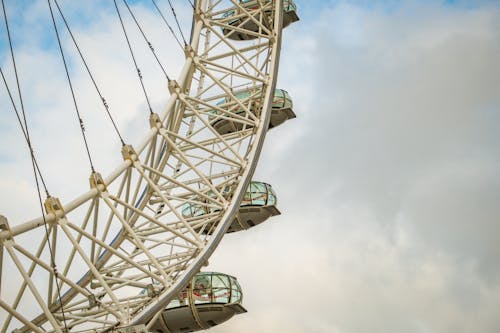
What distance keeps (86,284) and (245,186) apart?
5550 millimetres

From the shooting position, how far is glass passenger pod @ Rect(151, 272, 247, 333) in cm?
2378

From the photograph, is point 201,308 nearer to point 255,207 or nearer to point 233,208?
point 233,208

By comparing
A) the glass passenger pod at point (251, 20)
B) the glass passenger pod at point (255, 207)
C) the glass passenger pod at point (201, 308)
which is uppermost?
the glass passenger pod at point (251, 20)

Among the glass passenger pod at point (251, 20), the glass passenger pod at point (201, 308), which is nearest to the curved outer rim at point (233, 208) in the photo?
the glass passenger pod at point (251, 20)

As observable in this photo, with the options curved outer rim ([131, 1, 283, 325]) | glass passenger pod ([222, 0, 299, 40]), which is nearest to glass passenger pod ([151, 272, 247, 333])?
curved outer rim ([131, 1, 283, 325])

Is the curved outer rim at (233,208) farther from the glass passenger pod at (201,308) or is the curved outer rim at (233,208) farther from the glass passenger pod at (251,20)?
the glass passenger pod at (201,308)

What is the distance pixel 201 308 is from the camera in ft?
77.9

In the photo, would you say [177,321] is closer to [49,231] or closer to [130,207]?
[130,207]

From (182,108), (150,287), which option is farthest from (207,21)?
(150,287)

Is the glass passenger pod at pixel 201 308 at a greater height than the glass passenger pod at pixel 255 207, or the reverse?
the glass passenger pod at pixel 255 207

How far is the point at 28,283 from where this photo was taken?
16.2 m

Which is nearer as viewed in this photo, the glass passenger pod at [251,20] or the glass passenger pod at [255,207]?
the glass passenger pod at [255,207]

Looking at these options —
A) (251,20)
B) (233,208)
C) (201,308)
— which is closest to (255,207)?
(201,308)

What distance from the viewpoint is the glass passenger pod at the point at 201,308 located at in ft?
78.0
